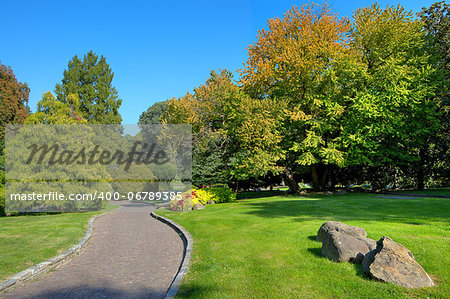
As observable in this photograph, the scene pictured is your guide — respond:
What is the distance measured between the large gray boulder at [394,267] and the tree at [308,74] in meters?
16.3

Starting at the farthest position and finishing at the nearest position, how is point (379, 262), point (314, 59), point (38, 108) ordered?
point (314, 59), point (38, 108), point (379, 262)

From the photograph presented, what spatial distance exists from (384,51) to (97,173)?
2411cm

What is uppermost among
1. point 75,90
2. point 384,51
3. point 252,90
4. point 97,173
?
point 75,90

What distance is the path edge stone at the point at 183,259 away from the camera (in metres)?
5.16

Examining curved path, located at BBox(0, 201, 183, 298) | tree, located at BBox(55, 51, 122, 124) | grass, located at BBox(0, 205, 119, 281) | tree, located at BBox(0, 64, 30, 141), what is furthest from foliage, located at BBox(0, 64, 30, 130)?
curved path, located at BBox(0, 201, 183, 298)

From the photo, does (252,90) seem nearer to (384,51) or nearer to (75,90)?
(384,51)

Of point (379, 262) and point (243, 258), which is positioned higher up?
point (379, 262)

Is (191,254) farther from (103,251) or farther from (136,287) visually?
(103,251)

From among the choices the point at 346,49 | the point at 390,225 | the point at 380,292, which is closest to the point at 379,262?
the point at 380,292

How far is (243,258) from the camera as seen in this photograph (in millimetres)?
6523

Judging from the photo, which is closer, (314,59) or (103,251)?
(103,251)

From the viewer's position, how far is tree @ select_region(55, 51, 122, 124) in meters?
45.5

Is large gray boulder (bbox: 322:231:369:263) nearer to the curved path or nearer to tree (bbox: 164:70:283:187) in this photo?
the curved path

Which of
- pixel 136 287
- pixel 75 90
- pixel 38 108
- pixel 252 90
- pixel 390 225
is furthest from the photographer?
pixel 75 90
